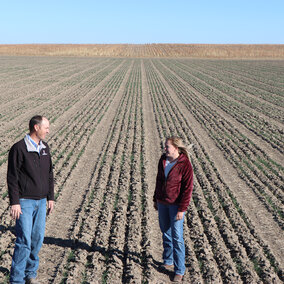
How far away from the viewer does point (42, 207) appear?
4.54m

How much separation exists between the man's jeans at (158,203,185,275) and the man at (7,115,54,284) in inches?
62.3

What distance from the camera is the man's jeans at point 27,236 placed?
14.2ft

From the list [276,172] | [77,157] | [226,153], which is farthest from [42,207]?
[226,153]

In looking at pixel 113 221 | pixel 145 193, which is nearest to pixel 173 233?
pixel 113 221

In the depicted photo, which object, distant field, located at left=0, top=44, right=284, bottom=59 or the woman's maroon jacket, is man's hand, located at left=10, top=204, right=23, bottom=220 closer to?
the woman's maroon jacket

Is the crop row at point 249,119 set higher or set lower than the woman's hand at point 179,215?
lower

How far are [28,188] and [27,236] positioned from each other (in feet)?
1.92

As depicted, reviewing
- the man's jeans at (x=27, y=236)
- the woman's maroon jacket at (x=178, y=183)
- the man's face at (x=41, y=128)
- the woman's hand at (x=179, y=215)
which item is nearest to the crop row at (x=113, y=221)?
the man's jeans at (x=27, y=236)

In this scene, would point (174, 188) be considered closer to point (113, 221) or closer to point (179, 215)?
point (179, 215)

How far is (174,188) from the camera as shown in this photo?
4727 mm

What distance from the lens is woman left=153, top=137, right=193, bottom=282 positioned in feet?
15.2

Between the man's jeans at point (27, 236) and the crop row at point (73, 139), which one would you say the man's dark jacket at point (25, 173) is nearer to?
the man's jeans at point (27, 236)

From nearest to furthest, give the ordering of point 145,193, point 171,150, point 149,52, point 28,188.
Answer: point 28,188 → point 171,150 → point 145,193 → point 149,52

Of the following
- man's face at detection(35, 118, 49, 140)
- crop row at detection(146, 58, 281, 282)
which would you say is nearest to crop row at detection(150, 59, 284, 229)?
crop row at detection(146, 58, 281, 282)
